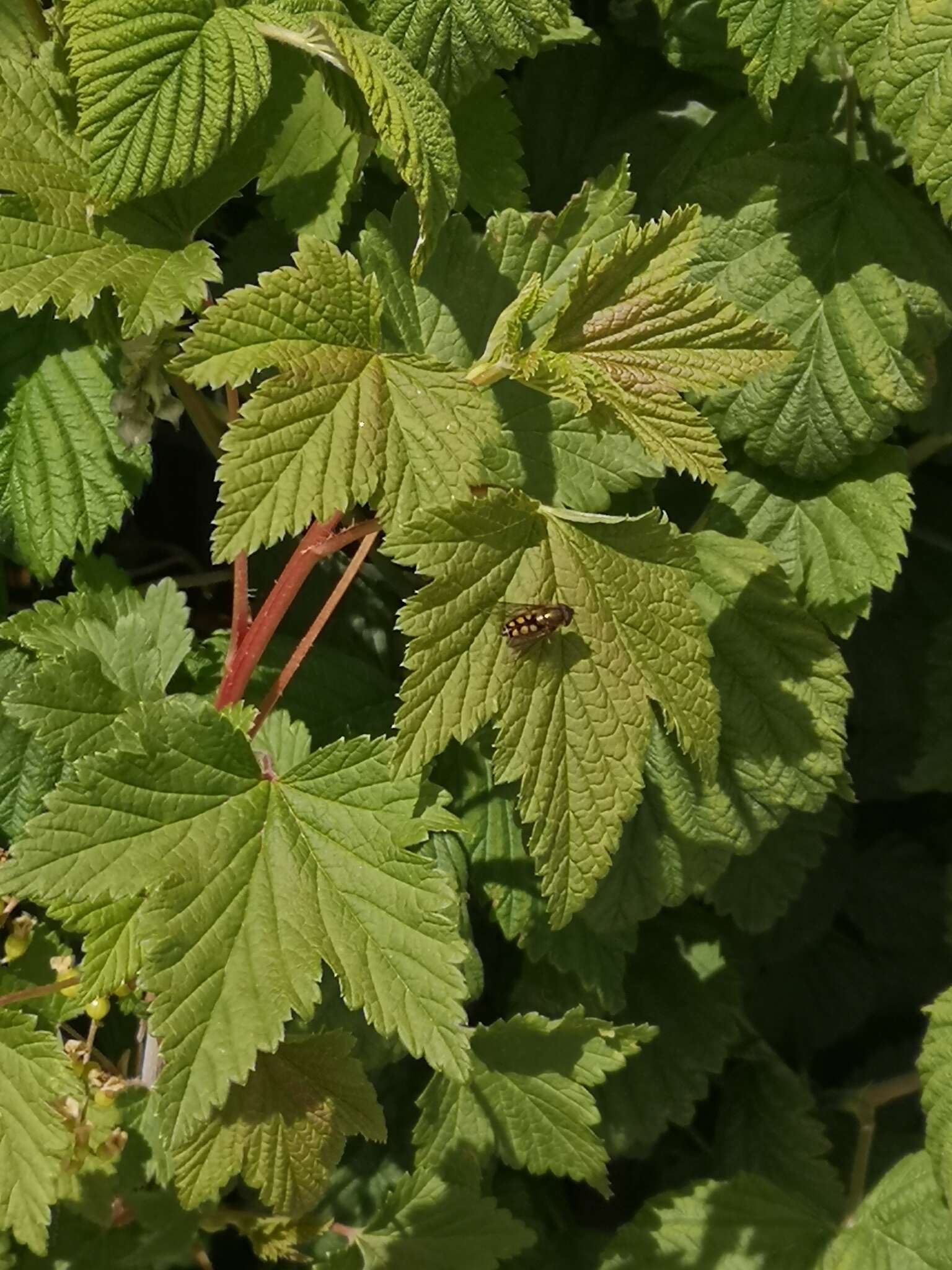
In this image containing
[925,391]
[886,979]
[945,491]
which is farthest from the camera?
[886,979]

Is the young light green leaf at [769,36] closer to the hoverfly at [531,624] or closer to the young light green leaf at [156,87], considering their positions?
the young light green leaf at [156,87]

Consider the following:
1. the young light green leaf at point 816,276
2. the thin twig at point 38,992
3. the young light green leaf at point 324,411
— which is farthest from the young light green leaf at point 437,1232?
the young light green leaf at point 816,276

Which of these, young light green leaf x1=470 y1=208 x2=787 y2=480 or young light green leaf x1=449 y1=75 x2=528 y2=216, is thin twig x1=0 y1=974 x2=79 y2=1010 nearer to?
young light green leaf x1=470 y1=208 x2=787 y2=480

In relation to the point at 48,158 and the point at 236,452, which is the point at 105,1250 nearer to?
the point at 236,452

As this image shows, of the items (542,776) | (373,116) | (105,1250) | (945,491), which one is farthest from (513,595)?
(945,491)

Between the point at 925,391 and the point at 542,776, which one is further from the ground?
the point at 925,391

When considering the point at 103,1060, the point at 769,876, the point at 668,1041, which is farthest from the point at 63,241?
the point at 668,1041

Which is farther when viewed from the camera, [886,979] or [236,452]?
[886,979]

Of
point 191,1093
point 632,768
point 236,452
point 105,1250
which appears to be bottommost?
point 105,1250
